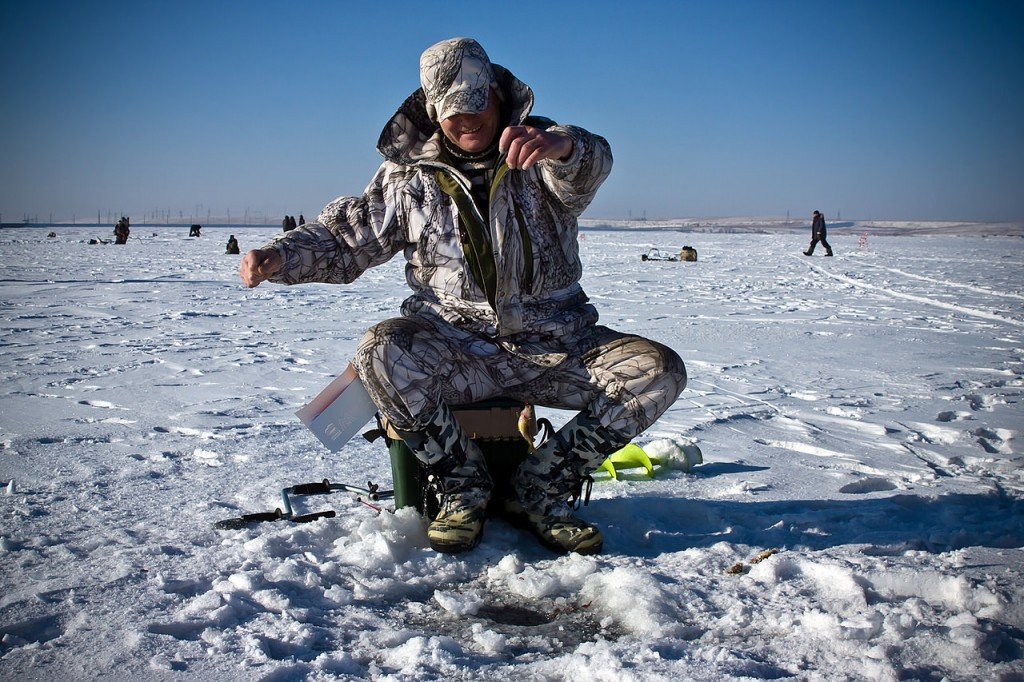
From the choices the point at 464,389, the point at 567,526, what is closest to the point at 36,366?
the point at 464,389

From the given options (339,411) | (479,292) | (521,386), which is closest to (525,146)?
(479,292)

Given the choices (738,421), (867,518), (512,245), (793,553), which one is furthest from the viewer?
(738,421)

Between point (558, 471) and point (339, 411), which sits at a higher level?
point (339, 411)

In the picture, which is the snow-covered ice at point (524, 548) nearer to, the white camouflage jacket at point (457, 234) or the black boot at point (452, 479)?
the black boot at point (452, 479)

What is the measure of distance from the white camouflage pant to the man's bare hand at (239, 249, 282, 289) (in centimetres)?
35

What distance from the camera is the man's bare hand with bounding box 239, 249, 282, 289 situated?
2.31 m

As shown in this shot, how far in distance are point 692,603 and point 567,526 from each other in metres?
0.47

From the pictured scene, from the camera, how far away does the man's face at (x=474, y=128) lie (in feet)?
8.05

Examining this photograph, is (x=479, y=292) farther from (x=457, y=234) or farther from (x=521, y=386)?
(x=521, y=386)

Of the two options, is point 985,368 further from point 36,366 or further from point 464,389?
point 36,366

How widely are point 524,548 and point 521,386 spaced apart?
53 centimetres

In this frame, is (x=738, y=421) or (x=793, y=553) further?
(x=738, y=421)

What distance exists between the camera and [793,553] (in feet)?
7.46

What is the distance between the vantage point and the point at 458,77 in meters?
2.38
